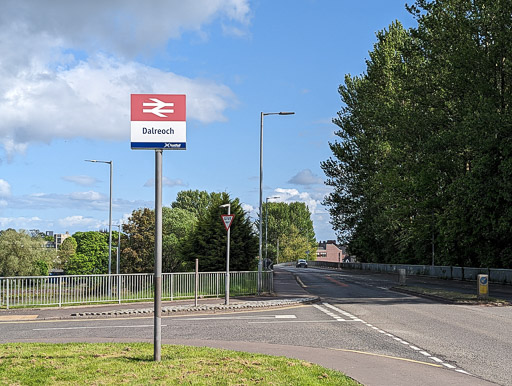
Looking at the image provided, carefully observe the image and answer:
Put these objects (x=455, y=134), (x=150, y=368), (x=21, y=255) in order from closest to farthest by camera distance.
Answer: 1. (x=150, y=368)
2. (x=455, y=134)
3. (x=21, y=255)

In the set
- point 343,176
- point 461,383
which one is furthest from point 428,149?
point 343,176

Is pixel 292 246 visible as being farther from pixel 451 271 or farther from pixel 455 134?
pixel 455 134

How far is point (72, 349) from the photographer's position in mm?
11578

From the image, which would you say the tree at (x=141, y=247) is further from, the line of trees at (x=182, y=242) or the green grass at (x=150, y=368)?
the green grass at (x=150, y=368)

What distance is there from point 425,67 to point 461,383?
1562 inches

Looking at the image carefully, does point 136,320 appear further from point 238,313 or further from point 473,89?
point 473,89

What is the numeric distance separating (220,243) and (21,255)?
141 ft

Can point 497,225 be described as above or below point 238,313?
above

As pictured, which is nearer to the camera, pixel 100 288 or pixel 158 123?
pixel 158 123

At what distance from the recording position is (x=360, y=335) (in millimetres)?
15445

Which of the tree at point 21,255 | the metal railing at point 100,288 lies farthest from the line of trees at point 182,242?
the metal railing at point 100,288

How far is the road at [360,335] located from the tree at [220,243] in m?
21.6

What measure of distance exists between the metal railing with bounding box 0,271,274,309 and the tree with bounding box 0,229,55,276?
55.6 metres

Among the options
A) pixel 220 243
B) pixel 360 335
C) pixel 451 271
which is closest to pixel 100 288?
pixel 360 335
